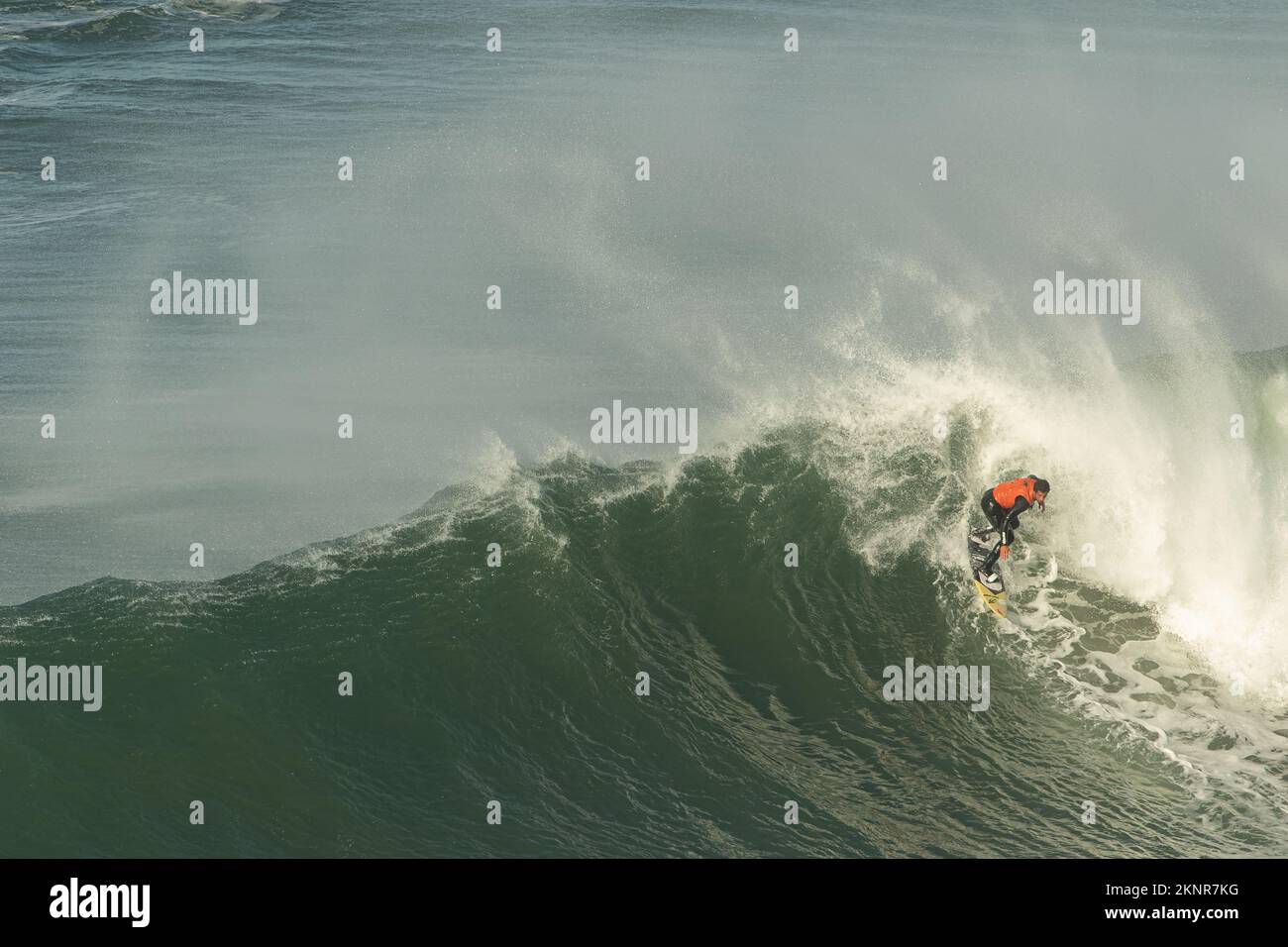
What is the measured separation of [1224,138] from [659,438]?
23.3m

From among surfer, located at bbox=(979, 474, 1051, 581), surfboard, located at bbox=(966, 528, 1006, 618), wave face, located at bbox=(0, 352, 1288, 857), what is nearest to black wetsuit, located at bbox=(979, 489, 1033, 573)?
surfer, located at bbox=(979, 474, 1051, 581)

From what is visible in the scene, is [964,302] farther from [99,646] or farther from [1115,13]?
[1115,13]

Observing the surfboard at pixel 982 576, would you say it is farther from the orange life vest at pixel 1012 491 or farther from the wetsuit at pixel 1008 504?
the orange life vest at pixel 1012 491

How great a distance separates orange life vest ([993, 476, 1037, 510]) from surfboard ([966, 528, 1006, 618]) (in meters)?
0.85

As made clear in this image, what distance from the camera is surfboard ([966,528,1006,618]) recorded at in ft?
49.9

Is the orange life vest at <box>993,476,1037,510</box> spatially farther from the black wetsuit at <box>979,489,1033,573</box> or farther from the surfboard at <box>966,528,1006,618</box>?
the surfboard at <box>966,528,1006,618</box>

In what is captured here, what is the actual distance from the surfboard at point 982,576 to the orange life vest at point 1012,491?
0.85 m

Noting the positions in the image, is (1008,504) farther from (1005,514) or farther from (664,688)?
(664,688)

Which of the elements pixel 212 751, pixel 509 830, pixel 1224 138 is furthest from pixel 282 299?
pixel 1224 138

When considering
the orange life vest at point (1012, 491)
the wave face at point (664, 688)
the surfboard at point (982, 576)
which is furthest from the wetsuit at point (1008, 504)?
the wave face at point (664, 688)

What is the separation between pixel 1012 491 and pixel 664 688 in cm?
415

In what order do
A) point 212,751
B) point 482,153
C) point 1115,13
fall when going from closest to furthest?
point 212,751, point 482,153, point 1115,13

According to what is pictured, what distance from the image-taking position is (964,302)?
2572 centimetres

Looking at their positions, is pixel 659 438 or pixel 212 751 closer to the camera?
pixel 212 751
